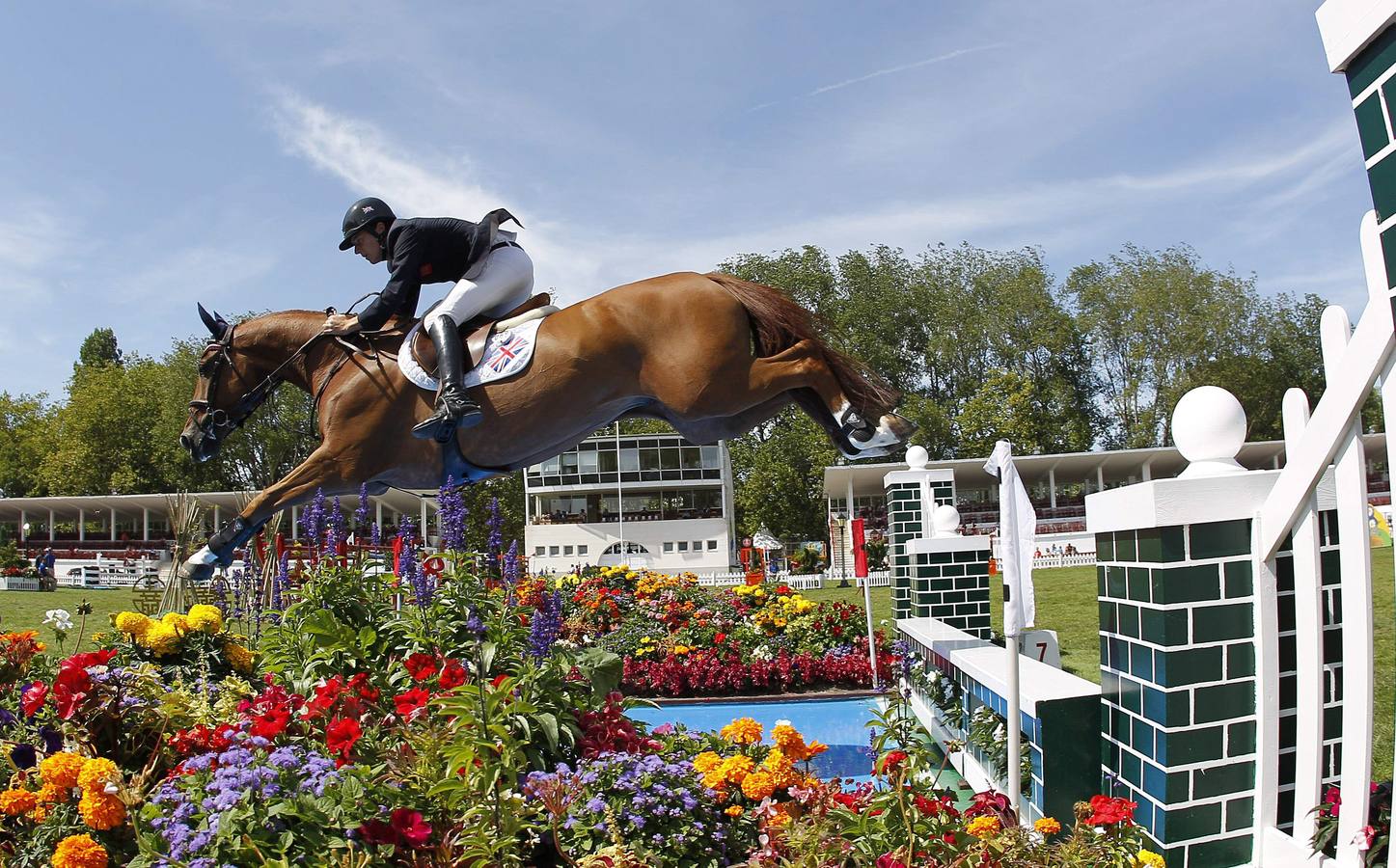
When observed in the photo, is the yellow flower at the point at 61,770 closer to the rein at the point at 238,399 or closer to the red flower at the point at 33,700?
the red flower at the point at 33,700

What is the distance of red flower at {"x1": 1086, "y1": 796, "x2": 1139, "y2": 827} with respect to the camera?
2211mm

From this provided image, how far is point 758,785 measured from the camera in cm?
246

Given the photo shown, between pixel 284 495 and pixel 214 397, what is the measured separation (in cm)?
78

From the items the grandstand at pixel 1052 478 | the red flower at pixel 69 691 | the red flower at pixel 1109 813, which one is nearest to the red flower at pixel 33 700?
the red flower at pixel 69 691

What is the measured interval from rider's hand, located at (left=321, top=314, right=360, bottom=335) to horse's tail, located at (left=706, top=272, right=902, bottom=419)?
1743 mm

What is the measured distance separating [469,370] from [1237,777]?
3198 mm

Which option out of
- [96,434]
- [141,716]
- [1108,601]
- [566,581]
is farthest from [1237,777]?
[96,434]

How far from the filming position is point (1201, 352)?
1486 inches

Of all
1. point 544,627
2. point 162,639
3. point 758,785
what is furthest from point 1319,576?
point 162,639

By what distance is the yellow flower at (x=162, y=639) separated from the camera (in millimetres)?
3939

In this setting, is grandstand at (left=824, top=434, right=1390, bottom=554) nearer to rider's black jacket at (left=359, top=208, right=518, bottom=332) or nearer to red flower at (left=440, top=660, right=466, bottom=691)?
rider's black jacket at (left=359, top=208, right=518, bottom=332)

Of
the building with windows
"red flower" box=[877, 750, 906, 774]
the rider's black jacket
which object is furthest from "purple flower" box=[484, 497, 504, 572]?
the building with windows

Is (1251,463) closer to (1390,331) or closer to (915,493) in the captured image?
(915,493)

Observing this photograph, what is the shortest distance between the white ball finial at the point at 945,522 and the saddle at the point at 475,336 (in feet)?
12.8
